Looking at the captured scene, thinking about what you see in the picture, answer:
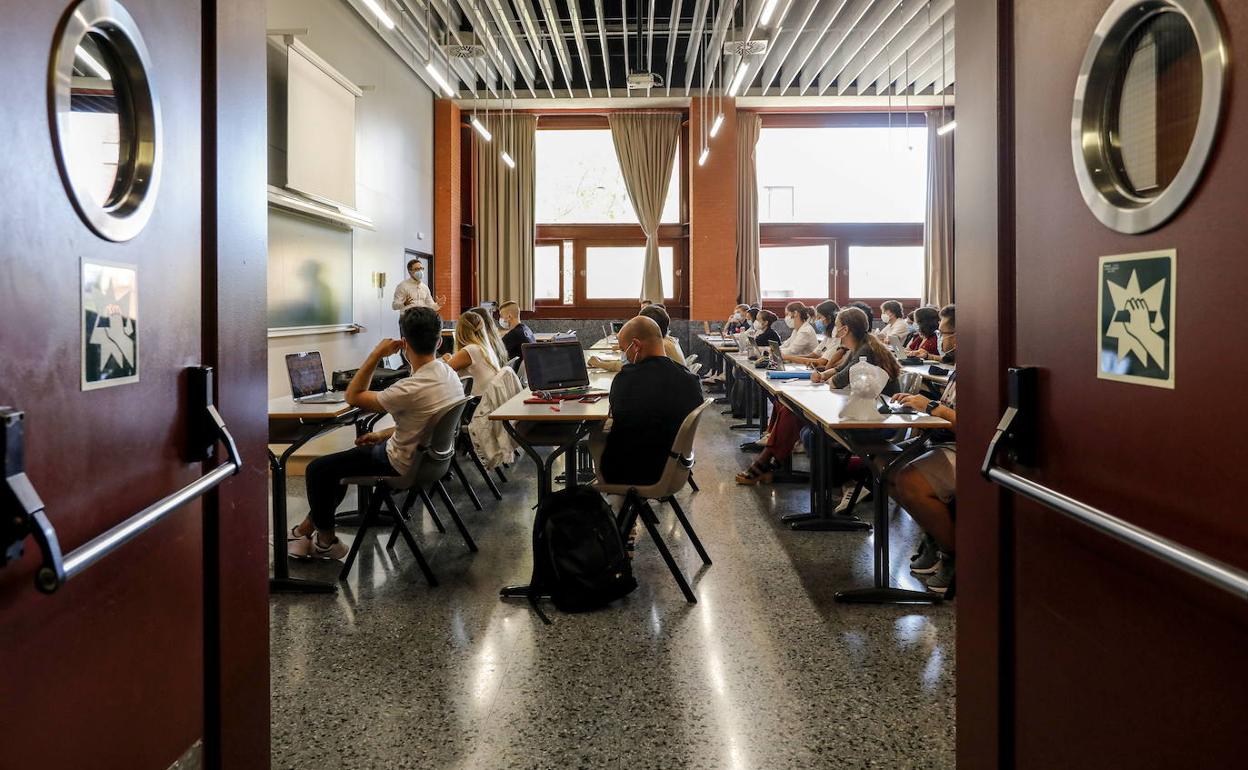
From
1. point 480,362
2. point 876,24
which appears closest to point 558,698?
point 480,362

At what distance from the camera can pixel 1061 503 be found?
1184 millimetres

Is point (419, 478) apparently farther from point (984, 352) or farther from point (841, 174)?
point (841, 174)

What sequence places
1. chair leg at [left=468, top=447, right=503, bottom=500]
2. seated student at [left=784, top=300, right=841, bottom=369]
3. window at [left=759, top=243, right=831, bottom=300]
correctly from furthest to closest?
1. window at [left=759, top=243, right=831, bottom=300]
2. seated student at [left=784, top=300, right=841, bottom=369]
3. chair leg at [left=468, top=447, right=503, bottom=500]

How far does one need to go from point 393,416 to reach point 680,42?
30.9ft

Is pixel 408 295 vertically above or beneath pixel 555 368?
above

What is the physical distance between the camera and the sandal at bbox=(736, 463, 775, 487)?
17.6 feet

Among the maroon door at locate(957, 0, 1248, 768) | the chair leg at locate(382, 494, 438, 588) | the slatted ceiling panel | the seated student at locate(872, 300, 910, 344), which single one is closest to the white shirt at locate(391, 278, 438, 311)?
the slatted ceiling panel

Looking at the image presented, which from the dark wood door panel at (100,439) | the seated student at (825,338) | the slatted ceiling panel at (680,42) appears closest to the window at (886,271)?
the slatted ceiling panel at (680,42)

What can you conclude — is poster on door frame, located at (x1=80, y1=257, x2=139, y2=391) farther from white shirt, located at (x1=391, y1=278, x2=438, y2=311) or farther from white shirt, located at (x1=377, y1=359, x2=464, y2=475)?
white shirt, located at (x1=391, y1=278, x2=438, y2=311)

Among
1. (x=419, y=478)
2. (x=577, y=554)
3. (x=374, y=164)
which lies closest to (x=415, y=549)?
(x=419, y=478)

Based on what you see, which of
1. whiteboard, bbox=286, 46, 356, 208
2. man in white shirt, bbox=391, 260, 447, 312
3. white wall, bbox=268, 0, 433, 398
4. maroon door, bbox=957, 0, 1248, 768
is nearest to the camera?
maroon door, bbox=957, 0, 1248, 768

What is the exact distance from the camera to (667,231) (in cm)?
1251

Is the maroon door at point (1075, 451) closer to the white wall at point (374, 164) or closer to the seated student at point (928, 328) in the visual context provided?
the white wall at point (374, 164)

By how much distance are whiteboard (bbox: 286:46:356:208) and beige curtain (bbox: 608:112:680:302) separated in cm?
494
